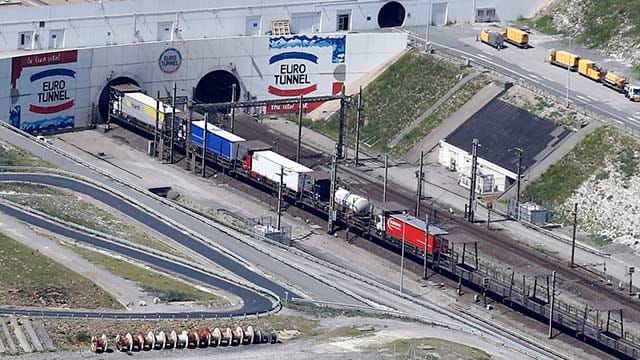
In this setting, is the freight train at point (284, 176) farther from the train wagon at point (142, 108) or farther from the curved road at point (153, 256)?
the curved road at point (153, 256)

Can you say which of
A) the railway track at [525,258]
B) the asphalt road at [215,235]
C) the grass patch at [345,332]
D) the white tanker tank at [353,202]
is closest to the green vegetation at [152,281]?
the asphalt road at [215,235]

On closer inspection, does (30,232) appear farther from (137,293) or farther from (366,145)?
(366,145)

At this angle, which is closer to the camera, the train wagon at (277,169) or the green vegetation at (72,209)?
the green vegetation at (72,209)

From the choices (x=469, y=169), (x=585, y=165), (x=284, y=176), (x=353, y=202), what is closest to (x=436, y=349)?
(x=353, y=202)

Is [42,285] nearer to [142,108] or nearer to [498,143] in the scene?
[142,108]

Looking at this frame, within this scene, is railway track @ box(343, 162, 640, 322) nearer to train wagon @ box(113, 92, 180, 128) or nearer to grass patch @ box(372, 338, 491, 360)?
grass patch @ box(372, 338, 491, 360)

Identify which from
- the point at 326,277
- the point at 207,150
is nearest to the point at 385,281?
the point at 326,277
